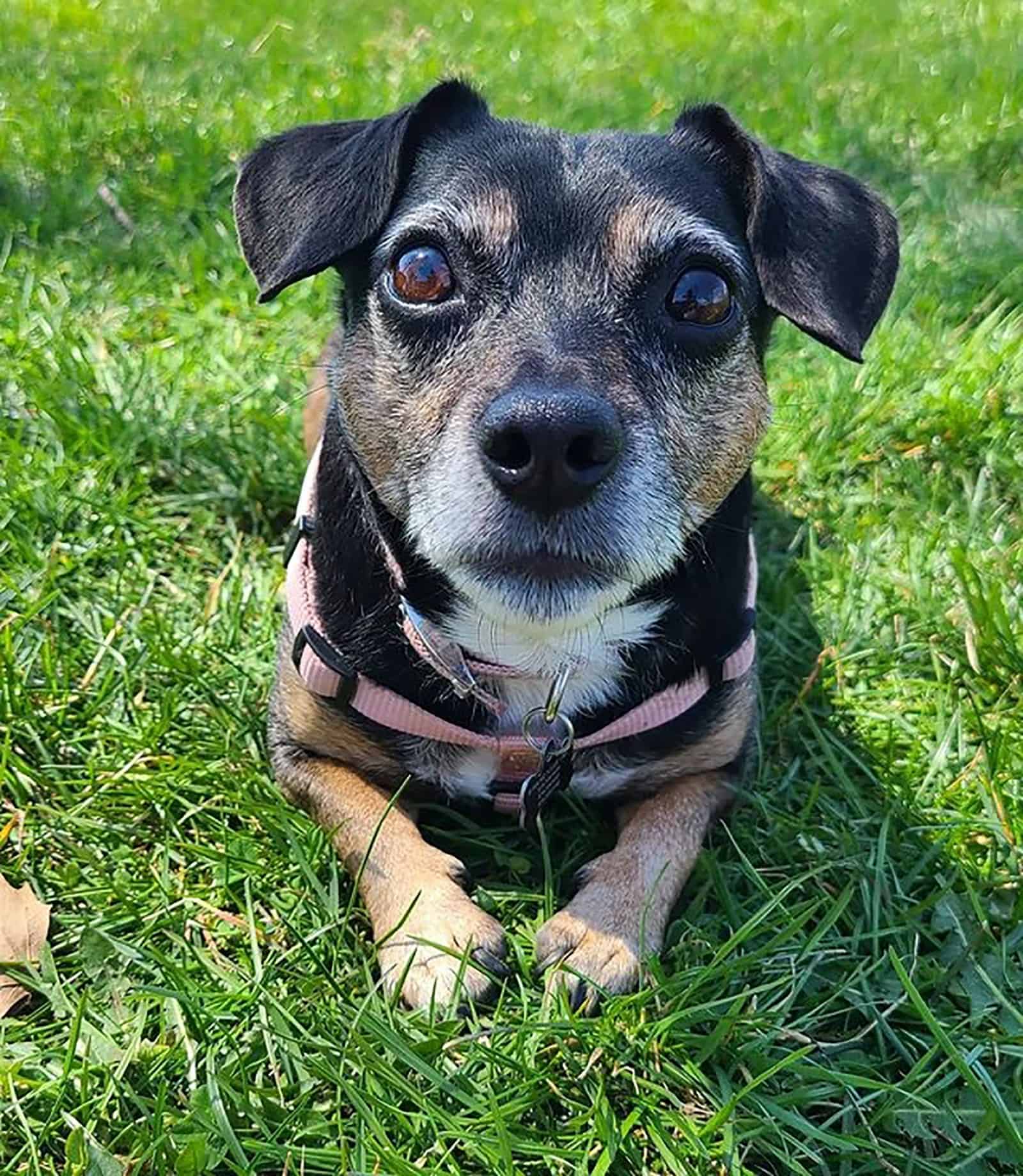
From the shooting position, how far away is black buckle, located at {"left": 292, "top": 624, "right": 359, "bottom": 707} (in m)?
2.82

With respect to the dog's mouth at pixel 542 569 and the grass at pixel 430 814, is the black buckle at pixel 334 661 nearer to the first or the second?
the grass at pixel 430 814

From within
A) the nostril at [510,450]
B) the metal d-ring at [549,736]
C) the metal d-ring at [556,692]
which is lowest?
the metal d-ring at [549,736]

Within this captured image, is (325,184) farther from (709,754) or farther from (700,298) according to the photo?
(709,754)

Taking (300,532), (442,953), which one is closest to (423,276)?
(300,532)

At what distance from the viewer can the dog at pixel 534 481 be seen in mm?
2352

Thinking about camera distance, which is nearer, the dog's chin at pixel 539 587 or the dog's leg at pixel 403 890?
the dog's chin at pixel 539 587

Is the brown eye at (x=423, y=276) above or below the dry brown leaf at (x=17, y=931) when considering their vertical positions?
above

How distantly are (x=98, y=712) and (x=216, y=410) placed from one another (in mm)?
1518

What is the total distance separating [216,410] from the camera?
4418 mm

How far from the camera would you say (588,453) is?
2.19 m

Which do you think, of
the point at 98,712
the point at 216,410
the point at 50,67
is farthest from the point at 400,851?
the point at 50,67

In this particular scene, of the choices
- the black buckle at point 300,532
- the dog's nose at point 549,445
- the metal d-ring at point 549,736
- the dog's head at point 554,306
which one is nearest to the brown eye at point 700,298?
the dog's head at point 554,306

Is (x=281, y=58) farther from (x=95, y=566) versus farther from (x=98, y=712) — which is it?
(x=98, y=712)

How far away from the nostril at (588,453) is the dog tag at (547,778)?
33.1 inches
